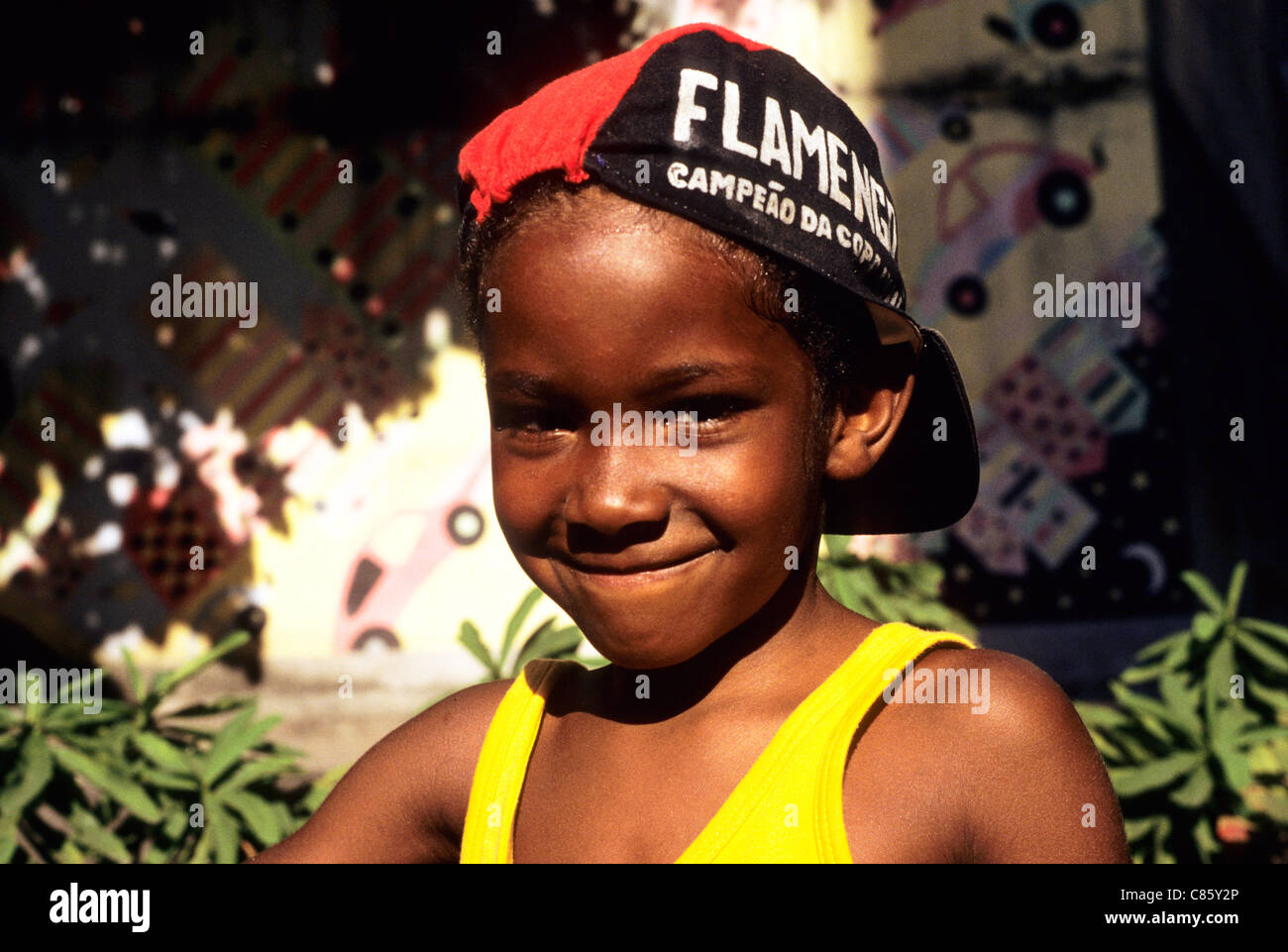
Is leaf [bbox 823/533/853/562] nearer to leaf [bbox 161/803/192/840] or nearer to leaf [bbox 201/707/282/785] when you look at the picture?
leaf [bbox 201/707/282/785]

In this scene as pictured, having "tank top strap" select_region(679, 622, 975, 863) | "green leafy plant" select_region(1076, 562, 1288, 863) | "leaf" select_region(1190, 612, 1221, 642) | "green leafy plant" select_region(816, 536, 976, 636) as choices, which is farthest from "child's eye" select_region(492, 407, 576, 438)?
"leaf" select_region(1190, 612, 1221, 642)

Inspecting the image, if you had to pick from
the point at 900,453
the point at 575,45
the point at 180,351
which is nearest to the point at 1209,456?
the point at 575,45

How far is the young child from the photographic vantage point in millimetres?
1302

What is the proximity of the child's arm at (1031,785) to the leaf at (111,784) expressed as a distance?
316cm

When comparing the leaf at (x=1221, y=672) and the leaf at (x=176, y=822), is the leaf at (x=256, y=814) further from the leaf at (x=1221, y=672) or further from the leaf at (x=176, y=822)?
the leaf at (x=1221, y=672)

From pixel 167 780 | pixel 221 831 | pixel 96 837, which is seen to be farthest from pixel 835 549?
pixel 96 837

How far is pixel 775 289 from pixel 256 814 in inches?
121

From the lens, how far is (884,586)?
445cm

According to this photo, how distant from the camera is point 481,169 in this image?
1.43m

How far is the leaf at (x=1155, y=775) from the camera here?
3.33 m

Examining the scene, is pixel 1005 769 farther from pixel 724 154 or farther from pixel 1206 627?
pixel 1206 627

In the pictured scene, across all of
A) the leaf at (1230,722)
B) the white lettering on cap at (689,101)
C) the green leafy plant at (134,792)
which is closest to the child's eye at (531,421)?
the white lettering on cap at (689,101)

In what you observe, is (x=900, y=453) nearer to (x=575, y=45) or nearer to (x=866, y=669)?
(x=866, y=669)
